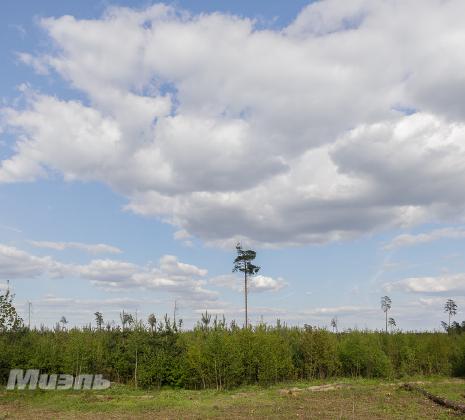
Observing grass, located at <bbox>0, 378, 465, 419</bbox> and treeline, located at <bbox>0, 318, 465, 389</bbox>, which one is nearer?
grass, located at <bbox>0, 378, 465, 419</bbox>

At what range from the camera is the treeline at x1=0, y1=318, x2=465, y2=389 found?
65.9 feet

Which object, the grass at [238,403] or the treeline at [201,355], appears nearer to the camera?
the grass at [238,403]

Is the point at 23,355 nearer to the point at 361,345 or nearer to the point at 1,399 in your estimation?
the point at 1,399

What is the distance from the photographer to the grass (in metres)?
13.5

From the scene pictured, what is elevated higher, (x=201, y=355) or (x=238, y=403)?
(x=201, y=355)

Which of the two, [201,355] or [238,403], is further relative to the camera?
[201,355]

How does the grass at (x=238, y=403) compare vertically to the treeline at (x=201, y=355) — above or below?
below

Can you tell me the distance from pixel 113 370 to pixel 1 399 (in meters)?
4.90

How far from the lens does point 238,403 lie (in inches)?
619

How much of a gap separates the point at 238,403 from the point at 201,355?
460 centimetres

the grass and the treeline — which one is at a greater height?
the treeline

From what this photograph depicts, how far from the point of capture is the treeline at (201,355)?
65.9 feet

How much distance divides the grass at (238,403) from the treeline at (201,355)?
113 cm

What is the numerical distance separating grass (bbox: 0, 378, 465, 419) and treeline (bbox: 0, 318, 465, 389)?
1.13 m
